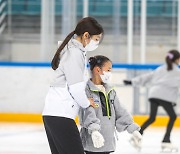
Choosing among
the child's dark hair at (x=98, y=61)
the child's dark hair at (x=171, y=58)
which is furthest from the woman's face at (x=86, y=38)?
the child's dark hair at (x=171, y=58)

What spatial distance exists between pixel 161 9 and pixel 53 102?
940cm

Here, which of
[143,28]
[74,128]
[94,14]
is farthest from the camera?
[94,14]

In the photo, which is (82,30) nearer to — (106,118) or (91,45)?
(91,45)

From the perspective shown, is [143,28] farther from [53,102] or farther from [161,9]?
[53,102]

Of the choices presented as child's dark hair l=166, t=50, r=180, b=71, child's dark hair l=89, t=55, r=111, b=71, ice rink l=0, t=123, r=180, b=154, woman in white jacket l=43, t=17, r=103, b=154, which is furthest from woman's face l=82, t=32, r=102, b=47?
child's dark hair l=166, t=50, r=180, b=71

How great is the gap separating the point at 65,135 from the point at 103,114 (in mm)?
372

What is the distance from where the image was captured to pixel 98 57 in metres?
3.92

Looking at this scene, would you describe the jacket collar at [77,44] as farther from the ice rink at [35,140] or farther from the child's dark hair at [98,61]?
the ice rink at [35,140]

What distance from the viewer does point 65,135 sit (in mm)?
3510

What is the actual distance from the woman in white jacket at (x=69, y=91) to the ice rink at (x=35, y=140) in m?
3.24

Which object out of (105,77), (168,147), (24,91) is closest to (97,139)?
(105,77)

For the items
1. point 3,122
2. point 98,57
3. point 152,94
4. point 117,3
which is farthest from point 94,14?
point 98,57

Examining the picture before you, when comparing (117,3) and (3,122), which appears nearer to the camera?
(3,122)

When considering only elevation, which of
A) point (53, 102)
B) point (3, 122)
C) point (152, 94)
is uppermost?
point (53, 102)
